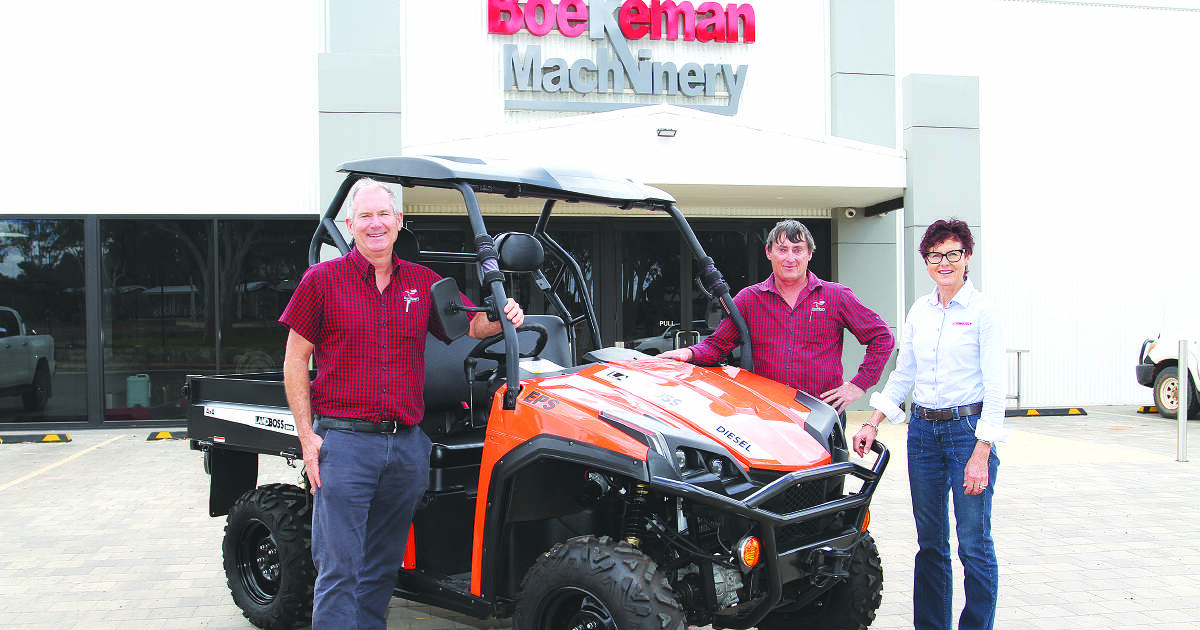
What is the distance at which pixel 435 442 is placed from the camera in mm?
4219

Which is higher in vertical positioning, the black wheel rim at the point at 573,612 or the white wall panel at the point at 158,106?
the white wall panel at the point at 158,106

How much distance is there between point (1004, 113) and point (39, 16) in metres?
13.8

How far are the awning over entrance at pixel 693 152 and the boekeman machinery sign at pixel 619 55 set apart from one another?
2.16 meters

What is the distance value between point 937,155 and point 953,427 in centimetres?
847

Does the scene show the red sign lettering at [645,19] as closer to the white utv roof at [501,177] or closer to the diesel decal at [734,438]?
the white utv roof at [501,177]

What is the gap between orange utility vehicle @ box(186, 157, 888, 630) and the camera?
10.2ft

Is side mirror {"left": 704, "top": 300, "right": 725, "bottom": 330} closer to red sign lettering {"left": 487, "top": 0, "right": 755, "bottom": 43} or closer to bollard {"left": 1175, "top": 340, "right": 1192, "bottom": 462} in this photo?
red sign lettering {"left": 487, "top": 0, "right": 755, "bottom": 43}

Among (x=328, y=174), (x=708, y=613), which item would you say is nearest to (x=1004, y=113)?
(x=328, y=174)

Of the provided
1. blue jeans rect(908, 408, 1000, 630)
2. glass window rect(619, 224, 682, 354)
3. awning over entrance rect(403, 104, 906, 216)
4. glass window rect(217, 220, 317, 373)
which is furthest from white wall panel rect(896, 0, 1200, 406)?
blue jeans rect(908, 408, 1000, 630)

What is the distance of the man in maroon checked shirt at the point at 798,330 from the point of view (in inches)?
176

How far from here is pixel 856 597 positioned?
12.1 ft

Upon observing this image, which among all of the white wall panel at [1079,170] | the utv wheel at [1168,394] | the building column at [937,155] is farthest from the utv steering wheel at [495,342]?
the utv wheel at [1168,394]

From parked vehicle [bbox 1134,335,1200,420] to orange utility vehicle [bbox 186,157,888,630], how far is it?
37.8ft

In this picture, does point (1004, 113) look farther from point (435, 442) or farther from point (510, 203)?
point (435, 442)
